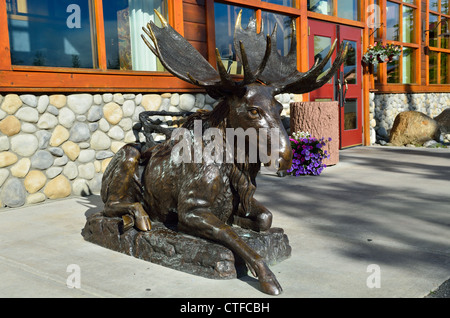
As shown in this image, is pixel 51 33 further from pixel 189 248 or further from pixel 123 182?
pixel 189 248

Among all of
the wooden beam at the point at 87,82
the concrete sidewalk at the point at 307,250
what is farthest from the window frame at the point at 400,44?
the wooden beam at the point at 87,82

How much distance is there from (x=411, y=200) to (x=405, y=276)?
2.27m

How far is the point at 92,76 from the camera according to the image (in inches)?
221

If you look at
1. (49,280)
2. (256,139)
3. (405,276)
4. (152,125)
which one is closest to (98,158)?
(152,125)

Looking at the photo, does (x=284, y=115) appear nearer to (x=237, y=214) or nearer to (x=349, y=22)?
(x=349, y=22)

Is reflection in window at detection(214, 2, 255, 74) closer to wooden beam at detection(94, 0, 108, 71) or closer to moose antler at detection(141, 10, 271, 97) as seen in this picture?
wooden beam at detection(94, 0, 108, 71)

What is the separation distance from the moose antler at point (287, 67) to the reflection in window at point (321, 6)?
592cm

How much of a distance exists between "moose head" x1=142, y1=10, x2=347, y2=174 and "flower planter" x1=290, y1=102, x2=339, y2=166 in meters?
3.75

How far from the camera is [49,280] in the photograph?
2.72 metres

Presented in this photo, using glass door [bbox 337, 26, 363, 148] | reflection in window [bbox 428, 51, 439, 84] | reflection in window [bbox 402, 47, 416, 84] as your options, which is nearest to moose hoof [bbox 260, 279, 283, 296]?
glass door [bbox 337, 26, 363, 148]

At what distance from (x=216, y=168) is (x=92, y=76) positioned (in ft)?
11.1

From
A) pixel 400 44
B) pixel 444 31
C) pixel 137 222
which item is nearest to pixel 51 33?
pixel 137 222

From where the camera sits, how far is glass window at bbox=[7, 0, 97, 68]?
5.17 m

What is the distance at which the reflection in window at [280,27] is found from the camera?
8.23 m
